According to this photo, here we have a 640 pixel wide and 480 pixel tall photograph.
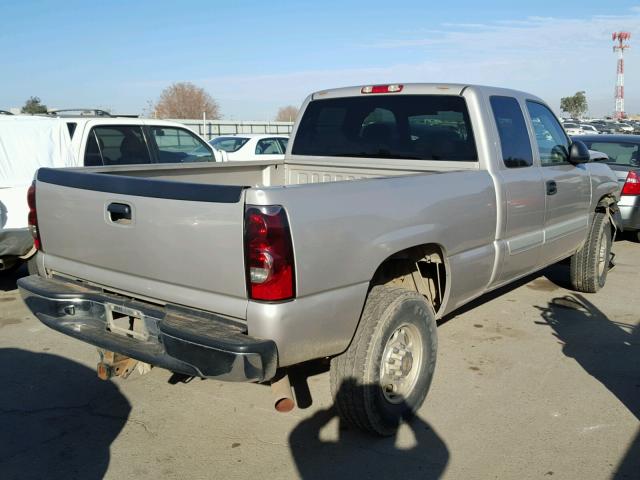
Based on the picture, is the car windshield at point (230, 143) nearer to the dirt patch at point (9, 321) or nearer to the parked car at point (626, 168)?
the parked car at point (626, 168)

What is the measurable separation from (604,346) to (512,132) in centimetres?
197

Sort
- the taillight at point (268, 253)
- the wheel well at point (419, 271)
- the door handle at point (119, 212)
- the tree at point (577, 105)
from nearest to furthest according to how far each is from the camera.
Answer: the taillight at point (268, 253) < the door handle at point (119, 212) < the wheel well at point (419, 271) < the tree at point (577, 105)

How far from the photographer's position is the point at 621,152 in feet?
31.6

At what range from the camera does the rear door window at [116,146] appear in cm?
735

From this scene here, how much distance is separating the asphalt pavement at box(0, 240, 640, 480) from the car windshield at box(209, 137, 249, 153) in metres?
10.5

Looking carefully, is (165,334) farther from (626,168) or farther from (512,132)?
(626,168)

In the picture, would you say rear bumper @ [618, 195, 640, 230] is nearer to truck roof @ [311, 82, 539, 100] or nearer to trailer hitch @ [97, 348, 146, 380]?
truck roof @ [311, 82, 539, 100]

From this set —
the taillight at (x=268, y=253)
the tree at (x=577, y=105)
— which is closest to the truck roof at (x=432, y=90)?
the taillight at (x=268, y=253)

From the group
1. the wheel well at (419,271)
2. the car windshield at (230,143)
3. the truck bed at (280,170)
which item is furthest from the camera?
the car windshield at (230,143)

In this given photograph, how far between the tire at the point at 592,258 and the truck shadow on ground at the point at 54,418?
4707 millimetres

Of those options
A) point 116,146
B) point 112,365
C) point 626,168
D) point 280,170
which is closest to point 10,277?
point 116,146

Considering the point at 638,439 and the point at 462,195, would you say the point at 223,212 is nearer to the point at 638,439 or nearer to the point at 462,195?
the point at 462,195

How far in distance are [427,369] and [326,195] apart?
1.49 m

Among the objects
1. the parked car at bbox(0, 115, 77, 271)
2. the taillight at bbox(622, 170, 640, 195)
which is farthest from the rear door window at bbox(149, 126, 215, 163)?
the taillight at bbox(622, 170, 640, 195)
